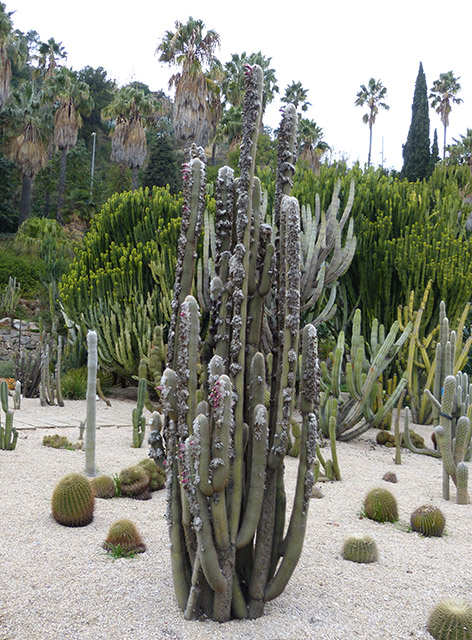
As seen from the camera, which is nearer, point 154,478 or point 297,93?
point 154,478

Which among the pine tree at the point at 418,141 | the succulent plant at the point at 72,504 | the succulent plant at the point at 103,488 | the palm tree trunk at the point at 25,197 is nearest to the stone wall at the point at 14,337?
the palm tree trunk at the point at 25,197

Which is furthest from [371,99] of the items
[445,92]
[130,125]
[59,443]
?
[59,443]

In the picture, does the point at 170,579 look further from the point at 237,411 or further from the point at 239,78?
the point at 239,78

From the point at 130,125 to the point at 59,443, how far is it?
22422 mm

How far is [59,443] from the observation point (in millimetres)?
5719

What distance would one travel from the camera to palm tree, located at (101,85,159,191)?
83.6ft

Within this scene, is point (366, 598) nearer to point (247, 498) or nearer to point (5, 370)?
point (247, 498)

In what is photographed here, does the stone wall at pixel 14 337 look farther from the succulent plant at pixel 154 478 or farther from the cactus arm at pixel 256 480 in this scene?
the cactus arm at pixel 256 480

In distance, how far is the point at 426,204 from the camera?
1012 centimetres

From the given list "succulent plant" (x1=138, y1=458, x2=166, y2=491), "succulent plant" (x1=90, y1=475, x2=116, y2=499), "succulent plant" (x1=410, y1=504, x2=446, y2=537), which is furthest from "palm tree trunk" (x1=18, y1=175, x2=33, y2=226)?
"succulent plant" (x1=410, y1=504, x2=446, y2=537)

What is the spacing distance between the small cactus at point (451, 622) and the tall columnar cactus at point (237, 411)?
2.01 feet

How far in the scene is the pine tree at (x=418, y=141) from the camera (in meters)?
28.9

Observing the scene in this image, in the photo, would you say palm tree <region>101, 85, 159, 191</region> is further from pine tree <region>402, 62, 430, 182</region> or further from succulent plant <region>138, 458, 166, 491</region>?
succulent plant <region>138, 458, 166, 491</region>

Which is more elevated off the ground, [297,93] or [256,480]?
[297,93]
